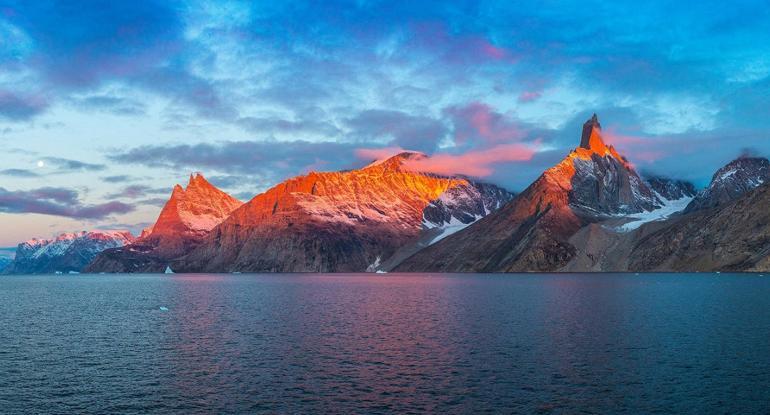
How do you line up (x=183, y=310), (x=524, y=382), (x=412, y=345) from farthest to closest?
(x=183, y=310)
(x=412, y=345)
(x=524, y=382)

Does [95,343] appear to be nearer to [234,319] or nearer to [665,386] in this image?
[234,319]

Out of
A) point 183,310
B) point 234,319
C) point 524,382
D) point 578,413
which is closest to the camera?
point 578,413

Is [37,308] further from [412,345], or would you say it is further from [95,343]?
[412,345]

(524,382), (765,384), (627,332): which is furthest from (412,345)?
(765,384)

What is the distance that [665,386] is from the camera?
52969mm

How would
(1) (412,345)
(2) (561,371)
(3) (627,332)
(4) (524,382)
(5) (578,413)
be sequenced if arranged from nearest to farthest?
1. (5) (578,413)
2. (4) (524,382)
3. (2) (561,371)
4. (1) (412,345)
5. (3) (627,332)

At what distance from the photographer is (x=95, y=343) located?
80188 millimetres

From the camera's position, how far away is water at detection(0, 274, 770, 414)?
48906mm

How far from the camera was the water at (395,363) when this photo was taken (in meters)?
48.9

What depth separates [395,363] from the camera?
64.6m

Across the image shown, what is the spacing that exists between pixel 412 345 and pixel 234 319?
150ft

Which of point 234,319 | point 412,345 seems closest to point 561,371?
point 412,345

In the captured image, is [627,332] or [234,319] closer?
[627,332]

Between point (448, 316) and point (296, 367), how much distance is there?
2093 inches
